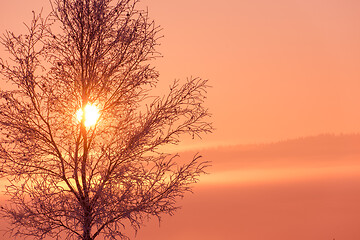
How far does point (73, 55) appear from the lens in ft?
57.8

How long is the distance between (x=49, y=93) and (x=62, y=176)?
2.46 metres

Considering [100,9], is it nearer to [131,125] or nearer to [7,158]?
[131,125]

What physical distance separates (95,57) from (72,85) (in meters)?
1.07

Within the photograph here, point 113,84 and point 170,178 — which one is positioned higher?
point 113,84

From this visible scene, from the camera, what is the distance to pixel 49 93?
17.5 meters

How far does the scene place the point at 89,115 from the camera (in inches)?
690

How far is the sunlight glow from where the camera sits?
1744cm

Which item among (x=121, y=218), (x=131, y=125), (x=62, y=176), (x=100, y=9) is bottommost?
(x=121, y=218)

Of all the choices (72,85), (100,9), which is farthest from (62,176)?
(100,9)

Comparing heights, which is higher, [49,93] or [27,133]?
[49,93]

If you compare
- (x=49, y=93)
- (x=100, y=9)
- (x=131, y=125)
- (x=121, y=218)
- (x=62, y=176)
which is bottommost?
(x=121, y=218)

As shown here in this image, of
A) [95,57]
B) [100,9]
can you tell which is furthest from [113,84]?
[100,9]

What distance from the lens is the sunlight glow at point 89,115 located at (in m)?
17.4

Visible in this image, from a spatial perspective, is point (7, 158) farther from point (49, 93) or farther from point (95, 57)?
point (95, 57)
